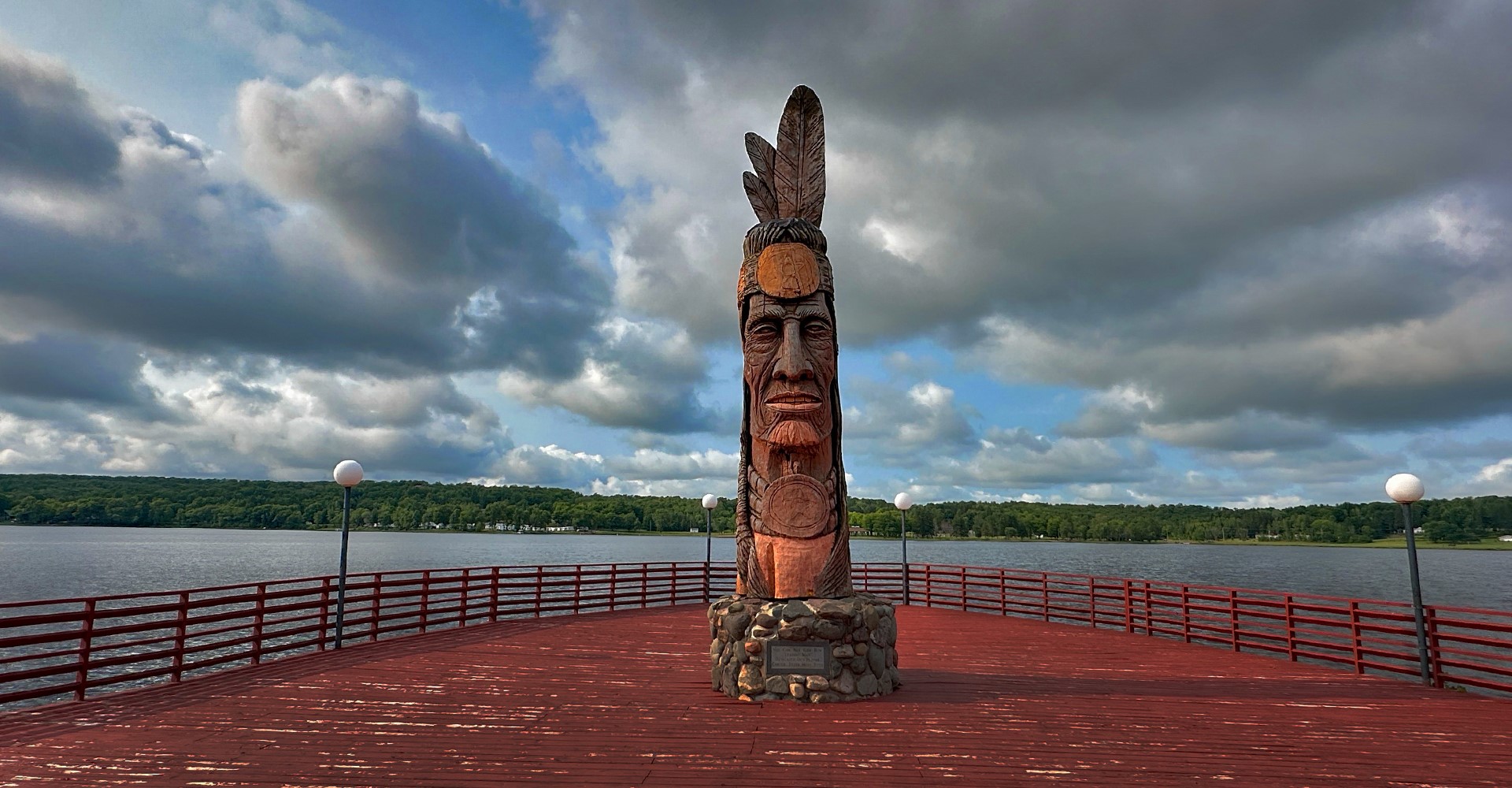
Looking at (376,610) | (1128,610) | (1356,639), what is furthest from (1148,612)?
(376,610)

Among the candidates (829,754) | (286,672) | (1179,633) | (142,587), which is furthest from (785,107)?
(142,587)

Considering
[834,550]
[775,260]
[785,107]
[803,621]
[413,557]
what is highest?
[785,107]

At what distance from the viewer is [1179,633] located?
1252cm

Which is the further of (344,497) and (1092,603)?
(1092,603)

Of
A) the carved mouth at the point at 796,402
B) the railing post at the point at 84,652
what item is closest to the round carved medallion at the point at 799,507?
the carved mouth at the point at 796,402

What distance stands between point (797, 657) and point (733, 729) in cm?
112

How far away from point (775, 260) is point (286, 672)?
7.40 metres

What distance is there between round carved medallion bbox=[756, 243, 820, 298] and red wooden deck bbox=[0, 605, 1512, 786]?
4117 mm

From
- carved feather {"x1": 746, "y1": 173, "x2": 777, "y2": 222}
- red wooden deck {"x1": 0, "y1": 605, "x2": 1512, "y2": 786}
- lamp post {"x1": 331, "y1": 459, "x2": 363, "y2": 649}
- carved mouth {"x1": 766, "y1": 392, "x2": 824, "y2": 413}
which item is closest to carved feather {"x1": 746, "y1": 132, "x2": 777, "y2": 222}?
carved feather {"x1": 746, "y1": 173, "x2": 777, "y2": 222}

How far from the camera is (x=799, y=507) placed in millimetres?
7645

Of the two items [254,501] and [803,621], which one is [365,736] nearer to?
[803,621]

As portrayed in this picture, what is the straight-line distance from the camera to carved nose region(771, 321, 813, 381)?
24.6ft

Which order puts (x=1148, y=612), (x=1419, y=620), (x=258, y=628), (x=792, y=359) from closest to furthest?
(x=792, y=359), (x=1419, y=620), (x=258, y=628), (x=1148, y=612)

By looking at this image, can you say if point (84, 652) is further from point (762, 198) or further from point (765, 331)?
point (762, 198)
